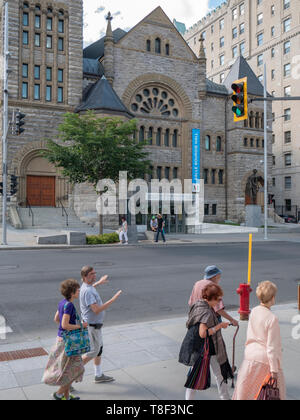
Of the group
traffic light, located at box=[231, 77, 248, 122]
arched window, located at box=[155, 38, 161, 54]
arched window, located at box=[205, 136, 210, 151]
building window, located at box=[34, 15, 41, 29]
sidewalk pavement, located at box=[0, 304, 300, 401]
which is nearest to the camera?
sidewalk pavement, located at box=[0, 304, 300, 401]

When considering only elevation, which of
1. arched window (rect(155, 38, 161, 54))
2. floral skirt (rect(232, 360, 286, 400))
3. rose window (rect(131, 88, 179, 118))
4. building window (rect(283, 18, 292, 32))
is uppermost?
building window (rect(283, 18, 292, 32))

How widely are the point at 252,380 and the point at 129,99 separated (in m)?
39.3

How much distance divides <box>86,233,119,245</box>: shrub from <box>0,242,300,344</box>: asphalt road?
3.04 meters

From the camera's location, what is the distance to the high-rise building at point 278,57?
180ft

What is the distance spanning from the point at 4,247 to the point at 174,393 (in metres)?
18.2

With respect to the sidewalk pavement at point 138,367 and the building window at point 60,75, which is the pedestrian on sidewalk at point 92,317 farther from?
the building window at point 60,75

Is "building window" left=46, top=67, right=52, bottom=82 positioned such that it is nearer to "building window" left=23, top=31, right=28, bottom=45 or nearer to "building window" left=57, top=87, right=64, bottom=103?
"building window" left=57, top=87, right=64, bottom=103

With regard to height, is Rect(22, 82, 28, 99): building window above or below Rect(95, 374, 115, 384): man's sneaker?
above

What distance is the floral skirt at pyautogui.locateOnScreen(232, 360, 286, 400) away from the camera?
3.72m

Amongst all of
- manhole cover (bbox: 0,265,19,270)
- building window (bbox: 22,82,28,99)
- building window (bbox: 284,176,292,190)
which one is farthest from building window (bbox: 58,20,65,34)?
building window (bbox: 284,176,292,190)

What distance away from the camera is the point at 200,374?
434 cm

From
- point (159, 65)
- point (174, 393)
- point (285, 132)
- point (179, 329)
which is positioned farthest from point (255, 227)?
point (174, 393)

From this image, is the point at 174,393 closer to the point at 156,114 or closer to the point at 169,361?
the point at 169,361

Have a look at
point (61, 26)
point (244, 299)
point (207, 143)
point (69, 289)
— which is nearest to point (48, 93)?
point (61, 26)
